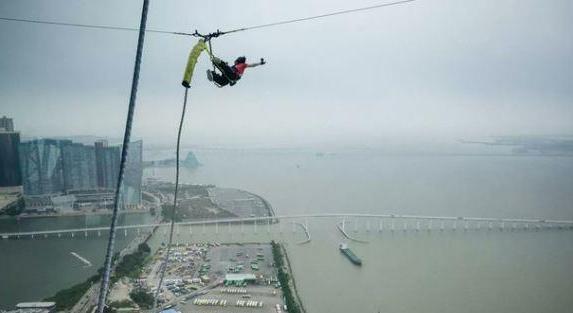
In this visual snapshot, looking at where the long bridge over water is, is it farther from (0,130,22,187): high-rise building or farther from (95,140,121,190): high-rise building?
(0,130,22,187): high-rise building

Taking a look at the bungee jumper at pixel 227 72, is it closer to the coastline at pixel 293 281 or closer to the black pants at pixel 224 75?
the black pants at pixel 224 75

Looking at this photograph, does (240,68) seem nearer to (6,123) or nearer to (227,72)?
(227,72)

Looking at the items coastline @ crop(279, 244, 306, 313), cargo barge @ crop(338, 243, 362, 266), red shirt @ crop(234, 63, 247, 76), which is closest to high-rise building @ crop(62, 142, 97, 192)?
coastline @ crop(279, 244, 306, 313)

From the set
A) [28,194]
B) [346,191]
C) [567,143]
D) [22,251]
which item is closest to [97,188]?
[28,194]

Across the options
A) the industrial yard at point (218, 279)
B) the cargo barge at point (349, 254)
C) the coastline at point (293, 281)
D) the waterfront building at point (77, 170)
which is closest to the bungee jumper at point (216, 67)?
the industrial yard at point (218, 279)

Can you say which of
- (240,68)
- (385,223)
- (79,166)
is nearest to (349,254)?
(385,223)

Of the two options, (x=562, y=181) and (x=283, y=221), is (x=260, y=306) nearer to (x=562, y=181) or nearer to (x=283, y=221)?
(x=283, y=221)
